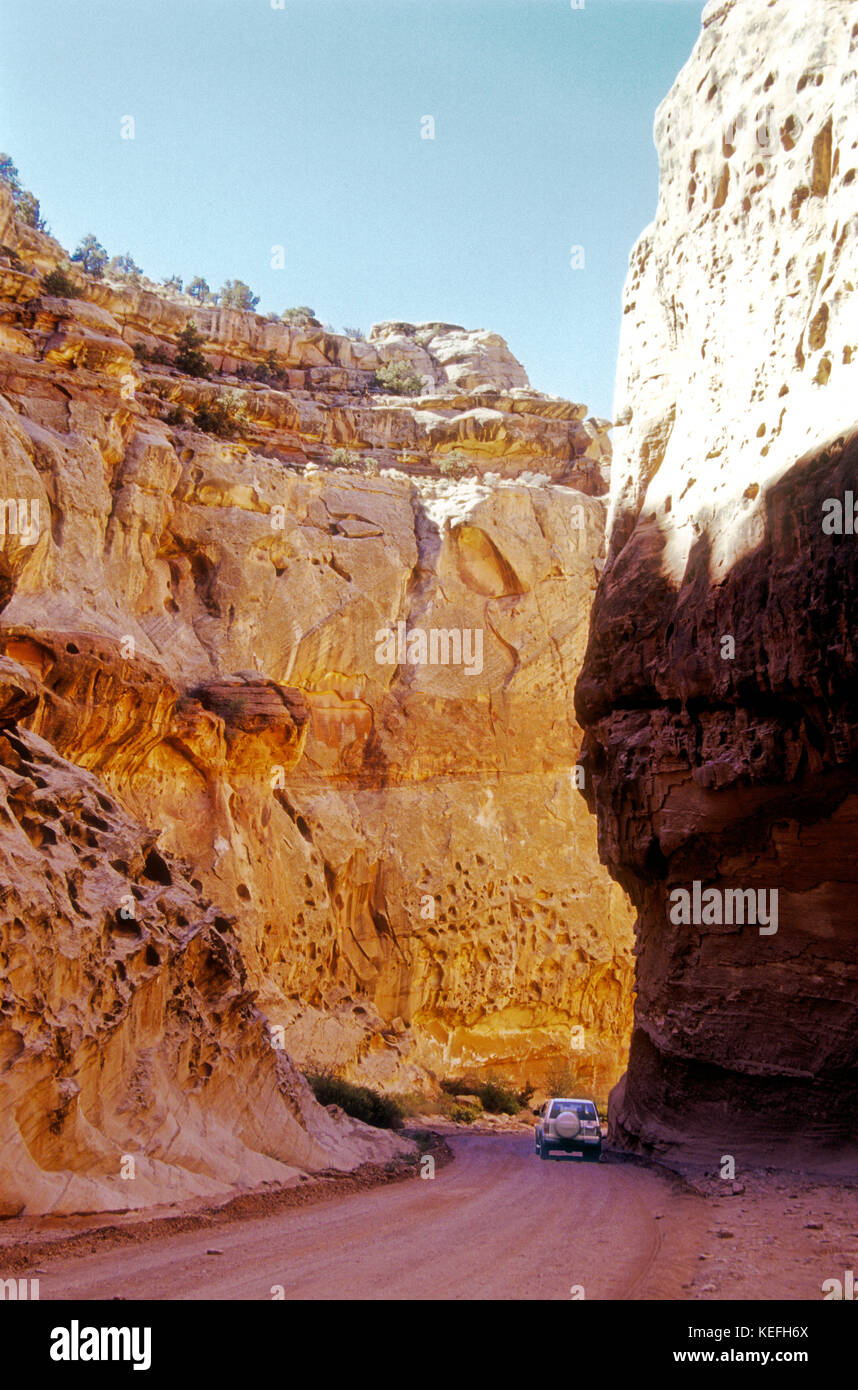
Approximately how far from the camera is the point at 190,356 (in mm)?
38094

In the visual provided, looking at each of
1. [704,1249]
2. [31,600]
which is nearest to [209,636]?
[31,600]

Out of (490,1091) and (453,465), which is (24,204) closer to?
(453,465)

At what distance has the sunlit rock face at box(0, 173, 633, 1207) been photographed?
24.0 meters

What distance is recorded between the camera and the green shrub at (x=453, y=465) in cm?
3778

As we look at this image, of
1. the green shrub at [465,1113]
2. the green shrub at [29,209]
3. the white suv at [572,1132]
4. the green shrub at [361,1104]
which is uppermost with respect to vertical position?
the green shrub at [29,209]

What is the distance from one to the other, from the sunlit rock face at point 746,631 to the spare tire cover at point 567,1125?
951 millimetres

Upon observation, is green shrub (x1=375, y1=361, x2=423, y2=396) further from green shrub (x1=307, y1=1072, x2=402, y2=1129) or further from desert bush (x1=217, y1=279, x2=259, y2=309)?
green shrub (x1=307, y1=1072, x2=402, y2=1129)

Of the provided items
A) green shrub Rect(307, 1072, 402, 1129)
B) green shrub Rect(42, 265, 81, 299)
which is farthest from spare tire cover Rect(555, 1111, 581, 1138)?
green shrub Rect(42, 265, 81, 299)

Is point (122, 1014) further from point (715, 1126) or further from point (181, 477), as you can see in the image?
point (181, 477)

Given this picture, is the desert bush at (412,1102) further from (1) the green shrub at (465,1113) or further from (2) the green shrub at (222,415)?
(2) the green shrub at (222,415)

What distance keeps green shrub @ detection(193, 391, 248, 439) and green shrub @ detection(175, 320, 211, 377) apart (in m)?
3.61

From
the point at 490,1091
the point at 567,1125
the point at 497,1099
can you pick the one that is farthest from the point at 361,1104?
the point at 490,1091

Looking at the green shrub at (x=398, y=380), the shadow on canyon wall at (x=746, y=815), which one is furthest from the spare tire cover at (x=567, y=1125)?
the green shrub at (x=398, y=380)

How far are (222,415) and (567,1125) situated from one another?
25924mm
